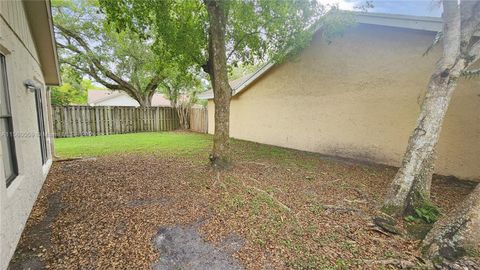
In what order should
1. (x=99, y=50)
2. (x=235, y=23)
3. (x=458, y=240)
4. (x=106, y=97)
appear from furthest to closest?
(x=106, y=97), (x=99, y=50), (x=235, y=23), (x=458, y=240)

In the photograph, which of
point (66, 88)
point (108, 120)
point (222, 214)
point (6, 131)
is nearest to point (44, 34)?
point (6, 131)

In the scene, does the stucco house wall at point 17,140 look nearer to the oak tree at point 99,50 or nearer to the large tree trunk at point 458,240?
the large tree trunk at point 458,240

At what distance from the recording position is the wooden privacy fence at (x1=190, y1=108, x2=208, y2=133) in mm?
14914

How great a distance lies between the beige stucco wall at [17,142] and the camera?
2398 mm

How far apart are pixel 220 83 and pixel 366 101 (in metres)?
4.63

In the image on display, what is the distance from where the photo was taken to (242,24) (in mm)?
7309

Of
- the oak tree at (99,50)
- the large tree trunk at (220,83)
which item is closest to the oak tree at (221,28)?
the large tree trunk at (220,83)

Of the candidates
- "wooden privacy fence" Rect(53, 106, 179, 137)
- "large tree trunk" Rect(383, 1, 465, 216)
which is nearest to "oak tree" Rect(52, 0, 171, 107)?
"wooden privacy fence" Rect(53, 106, 179, 137)

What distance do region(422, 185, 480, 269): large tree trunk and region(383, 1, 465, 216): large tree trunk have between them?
0.79 m

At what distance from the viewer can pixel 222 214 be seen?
3549mm

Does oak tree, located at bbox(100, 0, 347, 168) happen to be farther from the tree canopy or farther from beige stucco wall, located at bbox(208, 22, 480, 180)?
the tree canopy

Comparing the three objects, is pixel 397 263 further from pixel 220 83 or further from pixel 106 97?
pixel 106 97

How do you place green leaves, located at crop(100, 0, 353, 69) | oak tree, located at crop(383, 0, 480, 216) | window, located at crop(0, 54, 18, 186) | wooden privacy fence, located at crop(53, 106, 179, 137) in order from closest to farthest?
window, located at crop(0, 54, 18, 186)
oak tree, located at crop(383, 0, 480, 216)
green leaves, located at crop(100, 0, 353, 69)
wooden privacy fence, located at crop(53, 106, 179, 137)

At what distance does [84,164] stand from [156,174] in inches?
99.3
